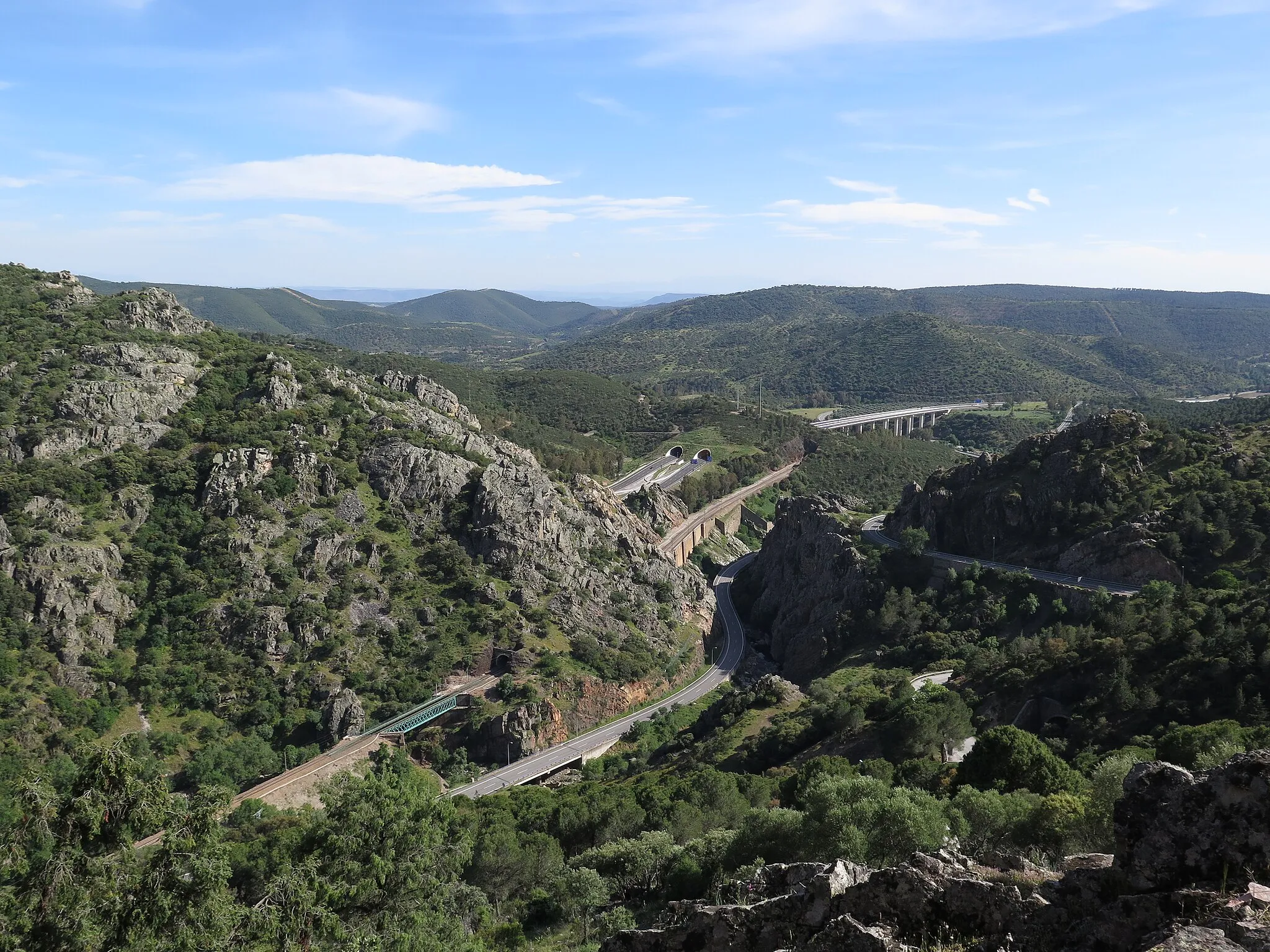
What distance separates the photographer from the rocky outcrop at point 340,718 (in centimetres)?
6981

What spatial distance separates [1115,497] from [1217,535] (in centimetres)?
1182

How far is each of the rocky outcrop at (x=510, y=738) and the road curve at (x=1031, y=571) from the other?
44.6m

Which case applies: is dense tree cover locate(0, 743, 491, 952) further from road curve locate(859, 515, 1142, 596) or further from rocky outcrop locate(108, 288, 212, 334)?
rocky outcrop locate(108, 288, 212, 334)

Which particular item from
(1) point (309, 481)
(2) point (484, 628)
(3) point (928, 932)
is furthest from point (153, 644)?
(3) point (928, 932)

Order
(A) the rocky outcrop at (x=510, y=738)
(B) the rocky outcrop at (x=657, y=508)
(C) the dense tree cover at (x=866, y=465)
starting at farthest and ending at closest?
(C) the dense tree cover at (x=866, y=465), (B) the rocky outcrop at (x=657, y=508), (A) the rocky outcrop at (x=510, y=738)

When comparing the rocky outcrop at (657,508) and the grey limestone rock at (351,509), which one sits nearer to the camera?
the grey limestone rock at (351,509)

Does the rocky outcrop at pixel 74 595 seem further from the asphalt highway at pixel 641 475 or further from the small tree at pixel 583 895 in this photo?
the asphalt highway at pixel 641 475

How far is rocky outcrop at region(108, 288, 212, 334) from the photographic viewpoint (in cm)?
10231

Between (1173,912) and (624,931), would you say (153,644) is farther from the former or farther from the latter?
(1173,912)

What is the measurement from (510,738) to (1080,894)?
211 ft

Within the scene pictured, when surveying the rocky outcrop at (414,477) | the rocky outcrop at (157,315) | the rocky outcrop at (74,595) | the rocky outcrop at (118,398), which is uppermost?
the rocky outcrop at (157,315)

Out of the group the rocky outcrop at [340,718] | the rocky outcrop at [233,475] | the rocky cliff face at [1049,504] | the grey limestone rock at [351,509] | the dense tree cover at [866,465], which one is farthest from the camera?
the dense tree cover at [866,465]

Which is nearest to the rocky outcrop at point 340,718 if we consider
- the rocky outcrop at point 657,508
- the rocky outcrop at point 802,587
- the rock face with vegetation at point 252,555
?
the rock face with vegetation at point 252,555

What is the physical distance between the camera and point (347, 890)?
84.4 ft
